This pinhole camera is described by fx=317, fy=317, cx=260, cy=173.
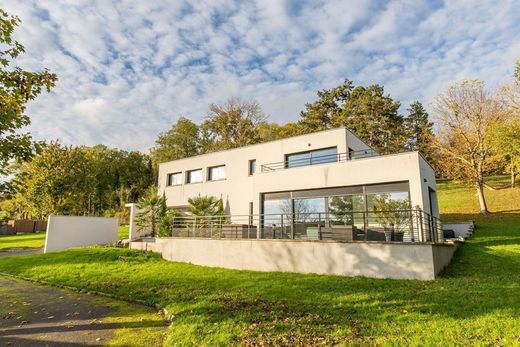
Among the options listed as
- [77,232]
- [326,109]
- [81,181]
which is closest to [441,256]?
[77,232]

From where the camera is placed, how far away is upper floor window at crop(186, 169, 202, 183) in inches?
918

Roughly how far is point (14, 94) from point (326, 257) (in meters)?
9.63

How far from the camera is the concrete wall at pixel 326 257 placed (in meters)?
9.47

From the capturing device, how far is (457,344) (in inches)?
189

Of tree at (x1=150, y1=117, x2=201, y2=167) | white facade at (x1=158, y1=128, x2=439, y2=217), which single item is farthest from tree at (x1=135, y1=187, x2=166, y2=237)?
tree at (x1=150, y1=117, x2=201, y2=167)

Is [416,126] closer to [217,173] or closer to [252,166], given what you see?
[252,166]

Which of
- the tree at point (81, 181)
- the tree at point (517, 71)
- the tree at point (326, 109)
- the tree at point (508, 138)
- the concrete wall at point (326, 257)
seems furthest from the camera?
the tree at point (326, 109)

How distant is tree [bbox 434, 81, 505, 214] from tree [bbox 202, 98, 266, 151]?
69.1ft

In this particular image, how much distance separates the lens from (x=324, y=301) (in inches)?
291

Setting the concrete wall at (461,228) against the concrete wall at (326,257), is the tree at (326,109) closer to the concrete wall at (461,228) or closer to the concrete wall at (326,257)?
the concrete wall at (461,228)

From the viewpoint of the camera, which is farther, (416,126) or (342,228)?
(416,126)

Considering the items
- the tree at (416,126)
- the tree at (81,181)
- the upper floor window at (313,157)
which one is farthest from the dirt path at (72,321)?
the tree at (416,126)

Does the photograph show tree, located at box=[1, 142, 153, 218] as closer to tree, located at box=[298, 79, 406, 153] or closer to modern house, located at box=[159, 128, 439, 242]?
modern house, located at box=[159, 128, 439, 242]

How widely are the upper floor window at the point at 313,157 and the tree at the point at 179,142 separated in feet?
99.1
